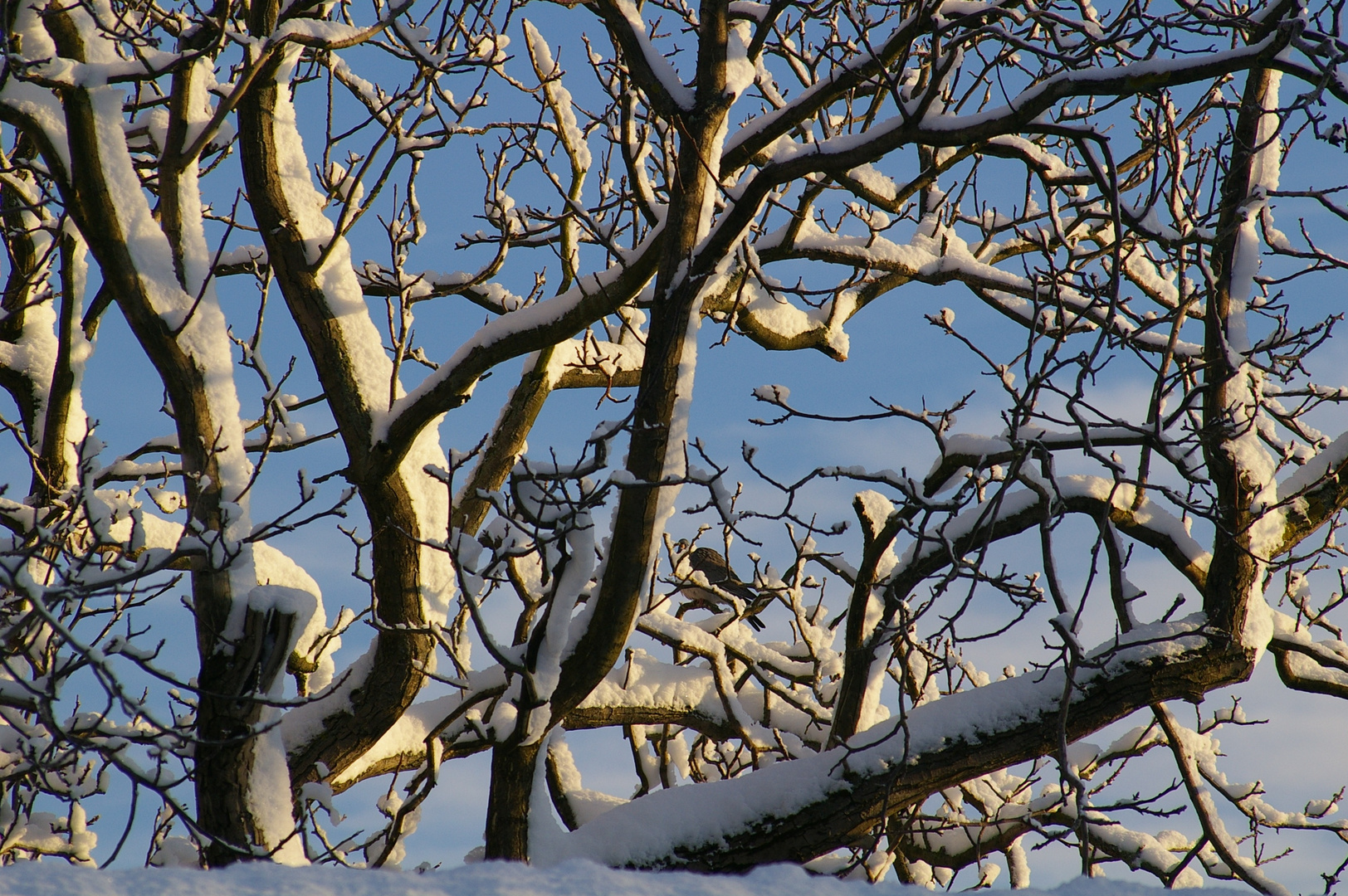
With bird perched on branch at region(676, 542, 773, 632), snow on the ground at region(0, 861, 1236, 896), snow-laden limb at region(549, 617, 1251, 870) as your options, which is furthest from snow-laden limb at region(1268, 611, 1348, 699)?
snow on the ground at region(0, 861, 1236, 896)

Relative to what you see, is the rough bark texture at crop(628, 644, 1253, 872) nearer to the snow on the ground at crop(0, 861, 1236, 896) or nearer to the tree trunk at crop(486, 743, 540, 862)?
the tree trunk at crop(486, 743, 540, 862)

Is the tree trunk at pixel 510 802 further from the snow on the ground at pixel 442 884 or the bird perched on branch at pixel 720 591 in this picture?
the snow on the ground at pixel 442 884

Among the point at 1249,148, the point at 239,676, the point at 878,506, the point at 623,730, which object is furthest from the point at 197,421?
the point at 1249,148

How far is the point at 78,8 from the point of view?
4.48m

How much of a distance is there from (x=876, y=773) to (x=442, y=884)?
297 cm

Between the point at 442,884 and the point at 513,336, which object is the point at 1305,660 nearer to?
the point at 513,336

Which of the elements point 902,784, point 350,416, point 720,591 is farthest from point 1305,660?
point 350,416

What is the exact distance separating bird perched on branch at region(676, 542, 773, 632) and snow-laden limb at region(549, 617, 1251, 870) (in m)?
2.17

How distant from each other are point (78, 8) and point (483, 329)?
232 centimetres

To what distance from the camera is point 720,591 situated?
6996 mm

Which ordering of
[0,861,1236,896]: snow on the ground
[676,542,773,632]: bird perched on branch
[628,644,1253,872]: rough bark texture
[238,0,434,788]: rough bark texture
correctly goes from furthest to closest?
[676,542,773,632]: bird perched on branch
[238,0,434,788]: rough bark texture
[628,644,1253,872]: rough bark texture
[0,861,1236,896]: snow on the ground

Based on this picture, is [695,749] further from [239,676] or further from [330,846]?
[239,676]

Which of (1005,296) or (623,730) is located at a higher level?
(1005,296)

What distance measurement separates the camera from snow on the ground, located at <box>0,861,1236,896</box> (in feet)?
4.64
